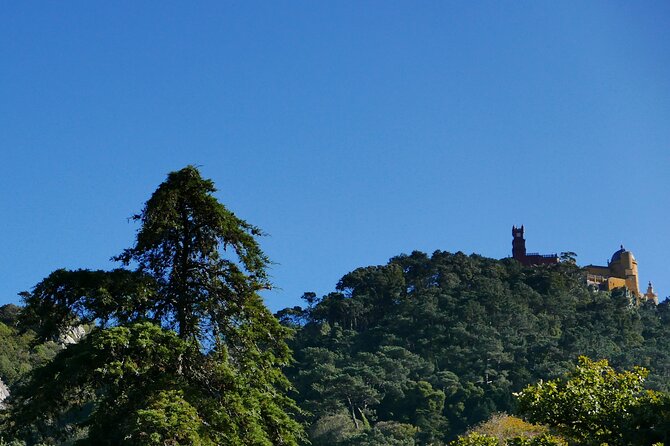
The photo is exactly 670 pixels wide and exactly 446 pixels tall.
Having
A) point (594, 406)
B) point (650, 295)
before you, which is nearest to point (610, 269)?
point (650, 295)

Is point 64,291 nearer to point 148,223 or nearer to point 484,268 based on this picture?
point 148,223

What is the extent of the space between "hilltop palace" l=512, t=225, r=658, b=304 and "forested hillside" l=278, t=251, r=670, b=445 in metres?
4.31

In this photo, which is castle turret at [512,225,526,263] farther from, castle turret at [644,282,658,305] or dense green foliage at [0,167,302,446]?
dense green foliage at [0,167,302,446]

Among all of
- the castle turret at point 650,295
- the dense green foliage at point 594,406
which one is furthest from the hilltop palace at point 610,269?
the dense green foliage at point 594,406

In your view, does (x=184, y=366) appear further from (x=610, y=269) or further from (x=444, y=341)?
(x=610, y=269)

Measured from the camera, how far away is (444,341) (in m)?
68.1

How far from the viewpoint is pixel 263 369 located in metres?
10.8

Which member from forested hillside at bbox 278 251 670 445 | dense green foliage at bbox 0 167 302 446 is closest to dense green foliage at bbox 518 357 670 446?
dense green foliage at bbox 0 167 302 446

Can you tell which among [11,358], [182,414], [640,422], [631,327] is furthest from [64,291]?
[631,327]

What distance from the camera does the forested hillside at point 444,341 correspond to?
2130 inches

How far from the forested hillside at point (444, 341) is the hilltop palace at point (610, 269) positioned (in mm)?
4309

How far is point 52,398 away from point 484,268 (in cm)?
7504

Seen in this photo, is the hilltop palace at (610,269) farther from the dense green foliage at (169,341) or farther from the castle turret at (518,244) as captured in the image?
the dense green foliage at (169,341)

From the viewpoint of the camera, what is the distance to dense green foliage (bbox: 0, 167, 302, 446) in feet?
32.3
